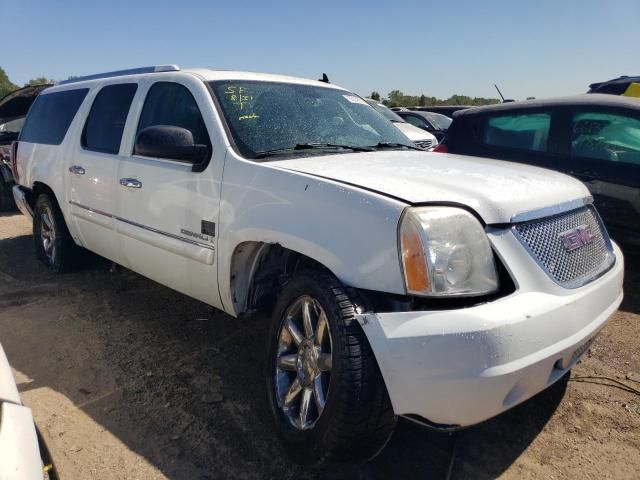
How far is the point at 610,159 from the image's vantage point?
4.64 metres

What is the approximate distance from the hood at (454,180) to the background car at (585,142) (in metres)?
Answer: 1.99

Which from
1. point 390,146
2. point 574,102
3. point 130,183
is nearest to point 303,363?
point 390,146

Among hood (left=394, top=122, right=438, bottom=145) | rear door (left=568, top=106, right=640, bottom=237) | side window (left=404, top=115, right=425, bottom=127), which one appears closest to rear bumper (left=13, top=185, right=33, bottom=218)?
rear door (left=568, top=106, right=640, bottom=237)

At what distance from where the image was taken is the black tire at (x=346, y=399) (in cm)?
209

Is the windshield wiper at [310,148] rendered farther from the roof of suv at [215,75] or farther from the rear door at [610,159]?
the rear door at [610,159]

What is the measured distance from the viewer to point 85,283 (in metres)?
4.95

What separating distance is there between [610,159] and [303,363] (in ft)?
12.0

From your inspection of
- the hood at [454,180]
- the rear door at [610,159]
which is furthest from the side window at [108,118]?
the rear door at [610,159]

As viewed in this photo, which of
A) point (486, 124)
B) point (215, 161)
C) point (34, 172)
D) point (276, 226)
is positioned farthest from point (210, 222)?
point (486, 124)

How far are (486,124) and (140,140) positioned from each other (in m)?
3.88

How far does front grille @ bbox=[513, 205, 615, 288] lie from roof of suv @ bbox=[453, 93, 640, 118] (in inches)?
101

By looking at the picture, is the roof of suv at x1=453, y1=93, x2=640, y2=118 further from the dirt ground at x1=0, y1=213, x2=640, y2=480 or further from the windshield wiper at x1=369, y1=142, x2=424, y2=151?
the windshield wiper at x1=369, y1=142, x2=424, y2=151

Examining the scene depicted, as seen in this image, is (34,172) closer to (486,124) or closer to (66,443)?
(66,443)

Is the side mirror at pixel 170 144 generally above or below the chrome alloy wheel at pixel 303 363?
above
